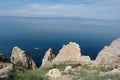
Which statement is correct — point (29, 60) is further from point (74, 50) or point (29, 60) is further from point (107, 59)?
point (107, 59)

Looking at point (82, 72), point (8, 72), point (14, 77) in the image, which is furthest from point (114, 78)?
point (8, 72)

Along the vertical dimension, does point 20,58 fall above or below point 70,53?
below

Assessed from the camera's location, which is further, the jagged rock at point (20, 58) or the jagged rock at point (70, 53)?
the jagged rock at point (20, 58)

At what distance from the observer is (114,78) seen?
20484 millimetres

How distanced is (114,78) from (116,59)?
11.5 meters

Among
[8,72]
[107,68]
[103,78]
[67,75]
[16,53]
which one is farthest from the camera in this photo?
[16,53]

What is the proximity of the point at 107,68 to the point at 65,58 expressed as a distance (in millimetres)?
29327

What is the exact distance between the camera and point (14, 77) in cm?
2147

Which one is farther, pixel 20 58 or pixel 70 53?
pixel 20 58

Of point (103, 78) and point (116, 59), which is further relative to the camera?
point (116, 59)

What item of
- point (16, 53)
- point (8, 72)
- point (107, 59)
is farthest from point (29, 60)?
point (8, 72)

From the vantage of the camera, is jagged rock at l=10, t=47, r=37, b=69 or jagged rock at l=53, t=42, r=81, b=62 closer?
jagged rock at l=53, t=42, r=81, b=62

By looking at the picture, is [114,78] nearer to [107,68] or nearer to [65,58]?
[107,68]

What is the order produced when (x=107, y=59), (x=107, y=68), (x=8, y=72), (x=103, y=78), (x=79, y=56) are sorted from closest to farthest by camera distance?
1. (x=103, y=78)
2. (x=8, y=72)
3. (x=107, y=68)
4. (x=107, y=59)
5. (x=79, y=56)
